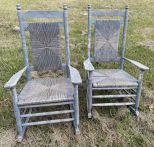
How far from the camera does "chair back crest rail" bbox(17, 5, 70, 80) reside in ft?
10.3

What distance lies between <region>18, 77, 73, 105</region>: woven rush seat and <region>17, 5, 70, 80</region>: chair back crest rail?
0.90 feet

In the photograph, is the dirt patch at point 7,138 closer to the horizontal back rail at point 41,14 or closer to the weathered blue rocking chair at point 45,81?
the weathered blue rocking chair at point 45,81

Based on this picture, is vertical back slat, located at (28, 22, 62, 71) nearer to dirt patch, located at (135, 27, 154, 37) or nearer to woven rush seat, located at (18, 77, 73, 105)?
woven rush seat, located at (18, 77, 73, 105)

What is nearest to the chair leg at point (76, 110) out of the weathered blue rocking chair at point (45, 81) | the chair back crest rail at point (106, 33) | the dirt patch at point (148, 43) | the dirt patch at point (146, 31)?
the weathered blue rocking chair at point (45, 81)

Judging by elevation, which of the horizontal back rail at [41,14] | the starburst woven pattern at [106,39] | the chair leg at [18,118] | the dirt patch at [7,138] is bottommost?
the dirt patch at [7,138]

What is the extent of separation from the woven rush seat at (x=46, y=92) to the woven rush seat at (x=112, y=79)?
405 millimetres

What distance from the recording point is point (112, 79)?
3240mm

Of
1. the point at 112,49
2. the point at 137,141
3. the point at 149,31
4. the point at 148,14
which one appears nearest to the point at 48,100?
the point at 137,141

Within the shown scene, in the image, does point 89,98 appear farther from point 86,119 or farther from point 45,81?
point 45,81

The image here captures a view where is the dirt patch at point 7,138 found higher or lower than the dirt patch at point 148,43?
lower

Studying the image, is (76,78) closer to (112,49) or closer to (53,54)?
(53,54)

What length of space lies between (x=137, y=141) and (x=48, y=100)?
121 cm

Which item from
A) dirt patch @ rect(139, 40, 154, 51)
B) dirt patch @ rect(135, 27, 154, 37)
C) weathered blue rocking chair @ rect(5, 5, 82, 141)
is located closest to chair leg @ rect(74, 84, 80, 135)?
weathered blue rocking chair @ rect(5, 5, 82, 141)

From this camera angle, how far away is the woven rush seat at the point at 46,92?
270 cm
